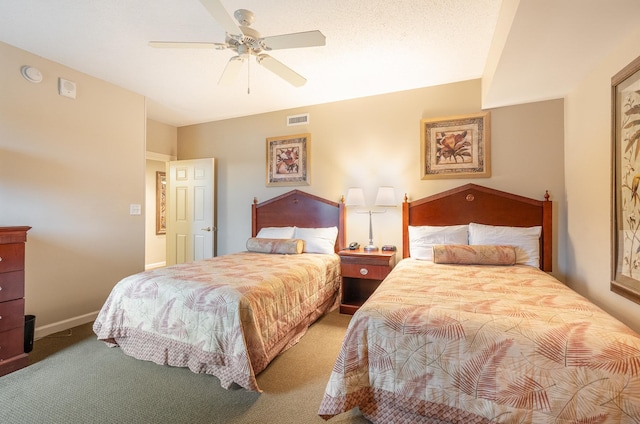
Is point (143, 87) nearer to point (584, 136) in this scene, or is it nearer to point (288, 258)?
point (288, 258)

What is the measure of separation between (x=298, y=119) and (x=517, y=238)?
119 inches

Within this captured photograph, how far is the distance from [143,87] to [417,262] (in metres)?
3.75

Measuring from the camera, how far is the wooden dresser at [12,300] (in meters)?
2.11

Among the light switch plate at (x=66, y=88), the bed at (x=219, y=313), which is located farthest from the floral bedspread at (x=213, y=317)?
the light switch plate at (x=66, y=88)

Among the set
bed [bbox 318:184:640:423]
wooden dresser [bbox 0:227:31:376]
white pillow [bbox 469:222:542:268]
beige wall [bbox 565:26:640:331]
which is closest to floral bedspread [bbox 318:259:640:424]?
bed [bbox 318:184:640:423]

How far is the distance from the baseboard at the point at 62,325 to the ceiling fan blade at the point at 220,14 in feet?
10.6

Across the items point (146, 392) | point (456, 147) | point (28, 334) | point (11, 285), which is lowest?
point (146, 392)

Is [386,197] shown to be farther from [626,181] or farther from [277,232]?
[626,181]

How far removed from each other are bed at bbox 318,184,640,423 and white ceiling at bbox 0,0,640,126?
1.69 m

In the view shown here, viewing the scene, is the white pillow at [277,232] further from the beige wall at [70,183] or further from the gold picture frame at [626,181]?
the gold picture frame at [626,181]

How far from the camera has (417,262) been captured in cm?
288

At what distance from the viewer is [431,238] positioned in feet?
10.1

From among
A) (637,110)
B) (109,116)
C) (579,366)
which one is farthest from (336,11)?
(109,116)

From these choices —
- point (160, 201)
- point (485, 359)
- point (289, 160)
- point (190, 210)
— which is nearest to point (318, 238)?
point (289, 160)
